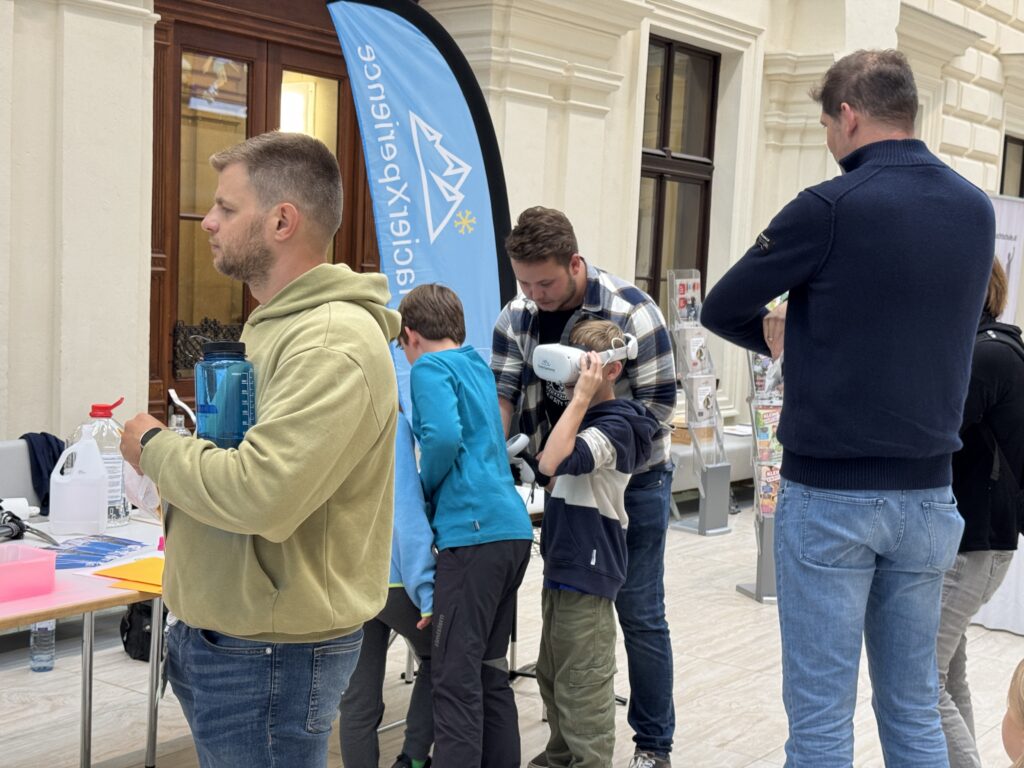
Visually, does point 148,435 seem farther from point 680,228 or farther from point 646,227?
point 680,228

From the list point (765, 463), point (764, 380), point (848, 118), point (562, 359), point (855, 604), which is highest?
point (848, 118)

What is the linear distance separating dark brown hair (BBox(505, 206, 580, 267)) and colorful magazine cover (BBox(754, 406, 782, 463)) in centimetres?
306

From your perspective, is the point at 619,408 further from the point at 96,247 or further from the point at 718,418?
the point at 718,418

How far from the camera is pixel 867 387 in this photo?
7.25 ft

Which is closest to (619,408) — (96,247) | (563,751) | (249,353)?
(563,751)

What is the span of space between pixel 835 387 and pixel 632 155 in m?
6.51

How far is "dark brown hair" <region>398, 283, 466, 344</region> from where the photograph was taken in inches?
121

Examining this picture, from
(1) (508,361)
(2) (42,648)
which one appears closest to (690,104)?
(1) (508,361)

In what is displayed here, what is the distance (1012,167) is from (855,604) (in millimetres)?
13528

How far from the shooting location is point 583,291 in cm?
338

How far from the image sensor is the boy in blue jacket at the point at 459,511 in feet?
9.77

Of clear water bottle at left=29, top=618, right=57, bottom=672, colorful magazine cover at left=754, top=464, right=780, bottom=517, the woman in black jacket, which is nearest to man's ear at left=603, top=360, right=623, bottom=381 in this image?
the woman in black jacket

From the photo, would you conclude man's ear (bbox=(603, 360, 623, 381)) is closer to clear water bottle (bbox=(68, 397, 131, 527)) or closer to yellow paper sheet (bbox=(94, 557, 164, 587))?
yellow paper sheet (bbox=(94, 557, 164, 587))

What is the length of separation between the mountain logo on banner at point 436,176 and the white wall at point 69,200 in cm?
139
